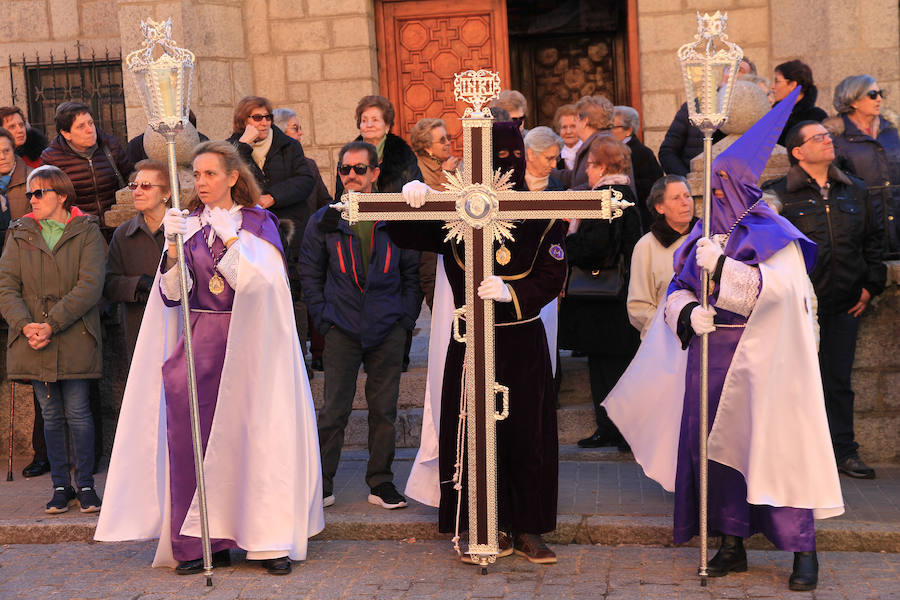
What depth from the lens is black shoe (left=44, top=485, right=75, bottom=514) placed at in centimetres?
711

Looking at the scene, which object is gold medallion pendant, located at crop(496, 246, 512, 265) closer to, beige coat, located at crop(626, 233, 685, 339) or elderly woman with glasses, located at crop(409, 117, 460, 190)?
beige coat, located at crop(626, 233, 685, 339)

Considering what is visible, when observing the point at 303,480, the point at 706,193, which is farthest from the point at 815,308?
the point at 303,480

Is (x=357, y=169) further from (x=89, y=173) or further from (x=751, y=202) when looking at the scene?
(x=89, y=173)

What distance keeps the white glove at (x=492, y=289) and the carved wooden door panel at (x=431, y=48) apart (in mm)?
6719

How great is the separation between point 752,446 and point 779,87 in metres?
3.89

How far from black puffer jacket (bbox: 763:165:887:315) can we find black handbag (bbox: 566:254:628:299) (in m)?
1.05

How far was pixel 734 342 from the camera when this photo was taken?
18.9 ft

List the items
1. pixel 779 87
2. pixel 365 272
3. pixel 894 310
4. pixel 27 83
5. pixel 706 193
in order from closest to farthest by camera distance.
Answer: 1. pixel 706 193
2. pixel 365 272
3. pixel 894 310
4. pixel 779 87
5. pixel 27 83

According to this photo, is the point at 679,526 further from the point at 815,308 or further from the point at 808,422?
the point at 815,308

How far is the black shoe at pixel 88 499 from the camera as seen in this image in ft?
23.3

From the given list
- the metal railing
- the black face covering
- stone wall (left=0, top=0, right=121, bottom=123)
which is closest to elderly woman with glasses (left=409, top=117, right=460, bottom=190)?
the black face covering

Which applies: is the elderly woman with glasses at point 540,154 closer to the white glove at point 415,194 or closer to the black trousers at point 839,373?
the white glove at point 415,194

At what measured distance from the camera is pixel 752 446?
221 inches

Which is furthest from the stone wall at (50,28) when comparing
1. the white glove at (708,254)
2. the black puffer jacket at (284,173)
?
the white glove at (708,254)
